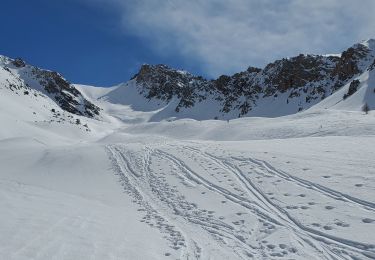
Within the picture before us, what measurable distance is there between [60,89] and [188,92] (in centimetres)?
5138

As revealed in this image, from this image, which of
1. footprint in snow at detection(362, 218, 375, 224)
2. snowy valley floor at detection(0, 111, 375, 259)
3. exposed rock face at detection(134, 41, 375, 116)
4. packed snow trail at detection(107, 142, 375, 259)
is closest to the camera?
packed snow trail at detection(107, 142, 375, 259)

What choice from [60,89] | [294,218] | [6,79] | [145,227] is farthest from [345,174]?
[60,89]

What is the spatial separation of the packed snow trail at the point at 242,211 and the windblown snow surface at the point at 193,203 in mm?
30

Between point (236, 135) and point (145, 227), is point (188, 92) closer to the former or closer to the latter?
point (236, 135)

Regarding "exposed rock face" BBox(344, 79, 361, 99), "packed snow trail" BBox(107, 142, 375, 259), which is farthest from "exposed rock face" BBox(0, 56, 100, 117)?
"packed snow trail" BBox(107, 142, 375, 259)

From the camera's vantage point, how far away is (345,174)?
1475cm

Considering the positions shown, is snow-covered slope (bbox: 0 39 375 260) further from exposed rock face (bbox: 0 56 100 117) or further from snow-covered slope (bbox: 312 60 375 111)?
exposed rock face (bbox: 0 56 100 117)

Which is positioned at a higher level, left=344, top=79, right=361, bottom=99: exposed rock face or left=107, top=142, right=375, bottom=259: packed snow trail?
left=344, top=79, right=361, bottom=99: exposed rock face

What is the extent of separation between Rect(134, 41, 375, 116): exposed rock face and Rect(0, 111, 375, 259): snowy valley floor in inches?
3672

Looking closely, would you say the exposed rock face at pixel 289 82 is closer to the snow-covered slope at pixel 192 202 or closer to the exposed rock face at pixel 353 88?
the exposed rock face at pixel 353 88

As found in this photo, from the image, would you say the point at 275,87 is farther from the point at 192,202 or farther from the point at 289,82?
the point at 192,202

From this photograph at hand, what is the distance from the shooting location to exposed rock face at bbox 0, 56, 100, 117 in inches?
5562

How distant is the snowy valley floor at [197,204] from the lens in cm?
902

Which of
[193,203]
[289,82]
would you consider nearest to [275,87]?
[289,82]
